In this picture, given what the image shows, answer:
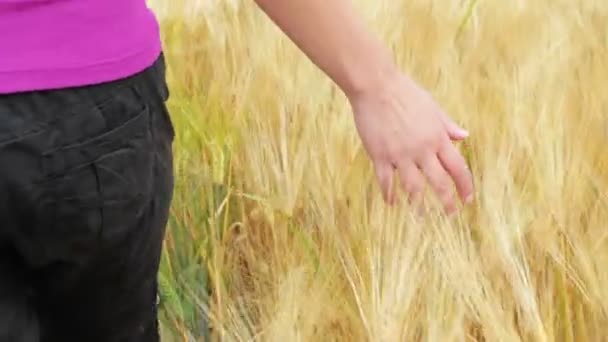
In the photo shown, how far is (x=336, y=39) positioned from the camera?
66 centimetres

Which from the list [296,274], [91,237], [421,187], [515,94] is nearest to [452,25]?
[515,94]

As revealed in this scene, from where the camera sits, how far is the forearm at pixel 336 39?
65cm

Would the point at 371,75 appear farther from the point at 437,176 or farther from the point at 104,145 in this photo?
the point at 104,145

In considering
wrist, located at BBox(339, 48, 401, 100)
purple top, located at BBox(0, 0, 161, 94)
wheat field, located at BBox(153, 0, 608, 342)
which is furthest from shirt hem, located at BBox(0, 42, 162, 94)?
wheat field, located at BBox(153, 0, 608, 342)

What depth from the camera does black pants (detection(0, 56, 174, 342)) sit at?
558mm

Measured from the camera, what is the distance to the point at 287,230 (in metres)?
1.00

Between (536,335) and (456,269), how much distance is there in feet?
0.24

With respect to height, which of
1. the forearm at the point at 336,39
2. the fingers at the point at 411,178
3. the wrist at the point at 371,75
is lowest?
the fingers at the point at 411,178

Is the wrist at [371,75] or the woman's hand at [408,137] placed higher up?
the wrist at [371,75]

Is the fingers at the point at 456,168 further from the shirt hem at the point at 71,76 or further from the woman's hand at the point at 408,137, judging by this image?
the shirt hem at the point at 71,76

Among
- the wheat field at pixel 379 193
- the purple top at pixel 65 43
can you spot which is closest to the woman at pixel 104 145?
the purple top at pixel 65 43

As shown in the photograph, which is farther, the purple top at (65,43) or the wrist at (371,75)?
the wrist at (371,75)

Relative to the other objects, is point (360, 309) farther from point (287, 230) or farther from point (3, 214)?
point (3, 214)

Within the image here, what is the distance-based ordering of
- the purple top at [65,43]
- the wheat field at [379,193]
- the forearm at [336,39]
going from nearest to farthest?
the purple top at [65,43] < the forearm at [336,39] < the wheat field at [379,193]
